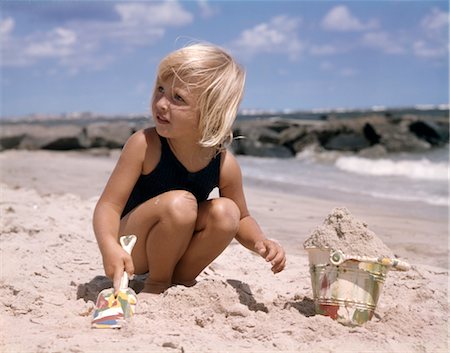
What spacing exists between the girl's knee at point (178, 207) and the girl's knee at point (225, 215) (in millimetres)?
93

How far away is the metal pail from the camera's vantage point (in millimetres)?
2412

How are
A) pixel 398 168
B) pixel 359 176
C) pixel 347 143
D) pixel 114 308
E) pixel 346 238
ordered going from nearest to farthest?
1. pixel 114 308
2. pixel 346 238
3. pixel 359 176
4. pixel 398 168
5. pixel 347 143

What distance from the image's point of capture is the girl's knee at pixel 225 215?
277cm

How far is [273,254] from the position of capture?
2664mm

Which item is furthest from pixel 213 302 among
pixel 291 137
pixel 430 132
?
pixel 430 132

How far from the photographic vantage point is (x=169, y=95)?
269cm

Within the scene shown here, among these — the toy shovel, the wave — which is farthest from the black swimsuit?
the wave

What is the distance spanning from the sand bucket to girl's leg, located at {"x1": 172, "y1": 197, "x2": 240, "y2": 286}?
45 cm

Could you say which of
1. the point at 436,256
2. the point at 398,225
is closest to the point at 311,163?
the point at 398,225

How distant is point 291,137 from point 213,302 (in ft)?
46.7

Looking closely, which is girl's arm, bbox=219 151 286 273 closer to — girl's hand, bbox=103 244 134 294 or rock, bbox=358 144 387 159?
girl's hand, bbox=103 244 134 294

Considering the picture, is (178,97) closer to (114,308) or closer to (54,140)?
(114,308)

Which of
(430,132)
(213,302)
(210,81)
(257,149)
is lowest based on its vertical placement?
(257,149)

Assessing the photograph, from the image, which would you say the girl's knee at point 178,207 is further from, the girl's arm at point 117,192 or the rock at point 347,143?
the rock at point 347,143
